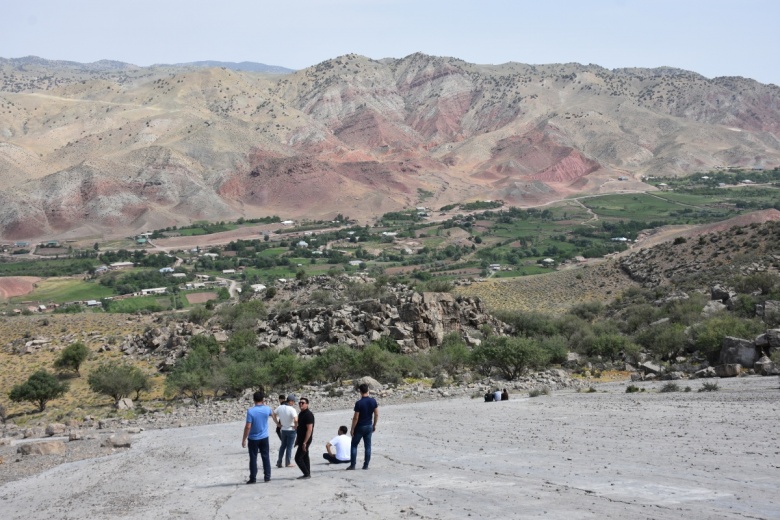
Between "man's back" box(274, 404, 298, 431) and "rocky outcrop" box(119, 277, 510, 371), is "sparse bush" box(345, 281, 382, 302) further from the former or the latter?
"man's back" box(274, 404, 298, 431)

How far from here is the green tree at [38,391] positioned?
38.0 meters

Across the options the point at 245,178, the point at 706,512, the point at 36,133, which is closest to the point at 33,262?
the point at 245,178

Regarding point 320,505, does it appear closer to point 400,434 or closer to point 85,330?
point 400,434

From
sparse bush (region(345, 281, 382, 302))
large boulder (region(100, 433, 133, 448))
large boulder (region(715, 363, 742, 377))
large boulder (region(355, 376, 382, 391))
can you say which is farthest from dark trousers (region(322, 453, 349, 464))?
sparse bush (region(345, 281, 382, 302))

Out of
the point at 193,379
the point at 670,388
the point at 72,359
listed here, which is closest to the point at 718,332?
the point at 670,388

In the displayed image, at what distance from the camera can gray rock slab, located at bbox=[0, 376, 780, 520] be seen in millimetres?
12336

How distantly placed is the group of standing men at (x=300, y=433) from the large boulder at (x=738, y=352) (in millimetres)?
20813

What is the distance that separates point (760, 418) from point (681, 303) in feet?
95.0

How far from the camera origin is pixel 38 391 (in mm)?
38062

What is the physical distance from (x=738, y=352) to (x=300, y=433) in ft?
74.3

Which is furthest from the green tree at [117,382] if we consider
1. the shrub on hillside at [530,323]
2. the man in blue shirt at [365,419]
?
the man in blue shirt at [365,419]

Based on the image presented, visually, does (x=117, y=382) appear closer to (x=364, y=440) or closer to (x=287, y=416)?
(x=287, y=416)

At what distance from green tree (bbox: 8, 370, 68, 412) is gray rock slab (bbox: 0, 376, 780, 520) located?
55.6ft

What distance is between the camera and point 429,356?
127 ft
